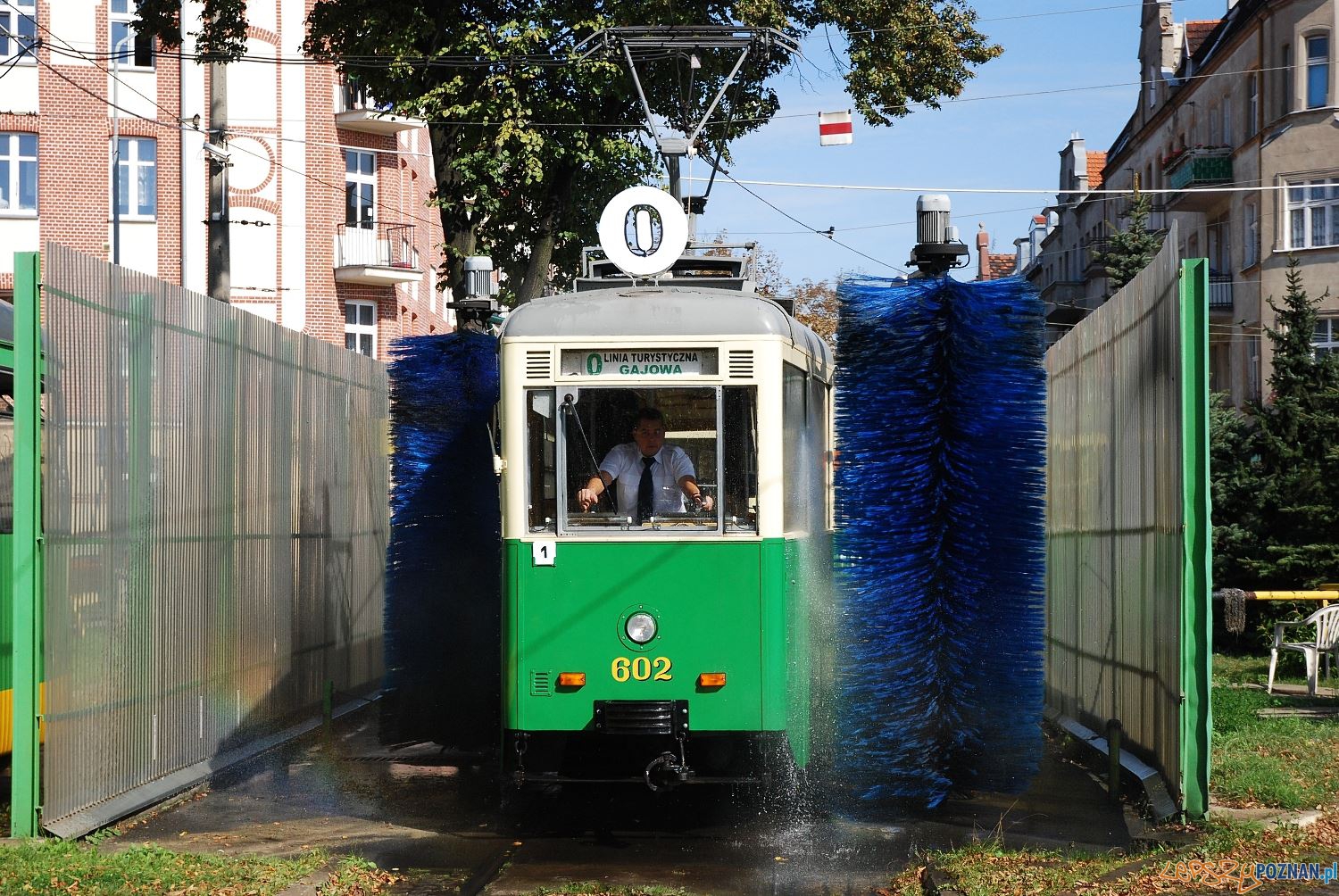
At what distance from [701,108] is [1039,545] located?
1376 cm

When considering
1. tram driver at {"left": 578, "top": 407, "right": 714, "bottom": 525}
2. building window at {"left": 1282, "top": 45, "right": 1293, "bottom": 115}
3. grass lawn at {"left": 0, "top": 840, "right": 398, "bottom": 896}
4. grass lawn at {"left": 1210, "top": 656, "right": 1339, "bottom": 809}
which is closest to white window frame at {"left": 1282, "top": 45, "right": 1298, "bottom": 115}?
→ building window at {"left": 1282, "top": 45, "right": 1293, "bottom": 115}

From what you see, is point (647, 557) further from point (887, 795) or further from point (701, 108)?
point (701, 108)

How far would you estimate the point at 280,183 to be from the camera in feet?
127

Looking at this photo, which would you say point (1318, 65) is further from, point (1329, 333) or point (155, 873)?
point (155, 873)

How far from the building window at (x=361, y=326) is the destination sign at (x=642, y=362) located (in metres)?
33.0

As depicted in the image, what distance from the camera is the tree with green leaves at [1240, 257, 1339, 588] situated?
691 inches

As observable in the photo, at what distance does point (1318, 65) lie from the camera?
35.1 m

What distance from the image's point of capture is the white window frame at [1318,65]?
114ft

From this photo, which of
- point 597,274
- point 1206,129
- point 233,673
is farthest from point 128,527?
point 1206,129

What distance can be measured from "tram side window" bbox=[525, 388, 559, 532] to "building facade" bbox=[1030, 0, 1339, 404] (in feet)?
75.5

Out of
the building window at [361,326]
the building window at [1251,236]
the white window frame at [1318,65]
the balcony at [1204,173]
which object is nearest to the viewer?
the white window frame at [1318,65]

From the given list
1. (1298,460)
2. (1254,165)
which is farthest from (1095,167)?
(1298,460)

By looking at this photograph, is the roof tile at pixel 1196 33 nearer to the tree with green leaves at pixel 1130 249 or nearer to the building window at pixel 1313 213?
the building window at pixel 1313 213

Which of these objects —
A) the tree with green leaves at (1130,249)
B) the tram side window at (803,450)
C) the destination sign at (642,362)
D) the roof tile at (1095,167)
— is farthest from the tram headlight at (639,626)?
the roof tile at (1095,167)
